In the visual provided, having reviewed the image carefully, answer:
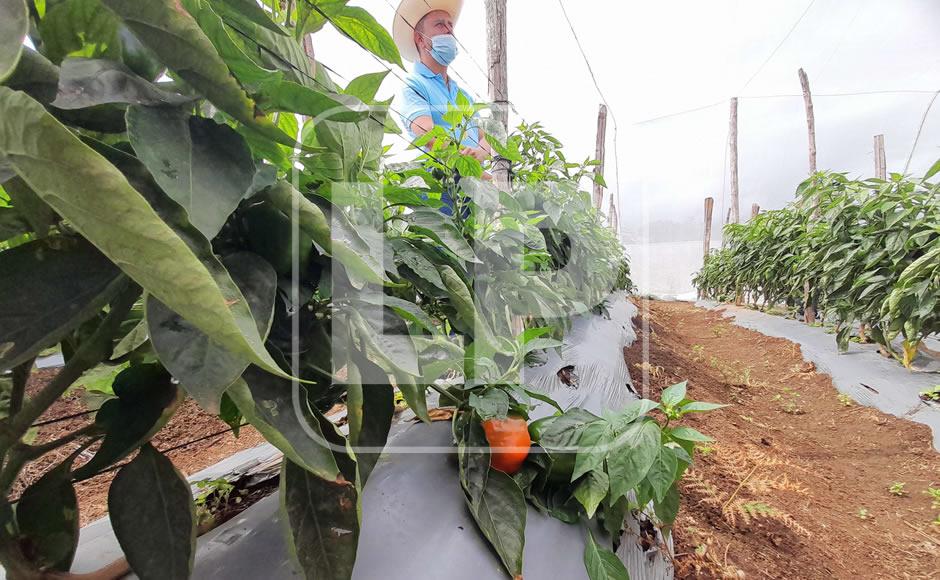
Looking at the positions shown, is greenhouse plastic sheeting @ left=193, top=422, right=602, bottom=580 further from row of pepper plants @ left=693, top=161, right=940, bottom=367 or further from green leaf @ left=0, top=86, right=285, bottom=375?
row of pepper plants @ left=693, top=161, right=940, bottom=367

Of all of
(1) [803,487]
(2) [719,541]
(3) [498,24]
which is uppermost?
(3) [498,24]

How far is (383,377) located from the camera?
33 centimetres

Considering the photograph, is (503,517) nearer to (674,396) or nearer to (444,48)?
(674,396)

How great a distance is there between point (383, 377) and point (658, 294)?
11009 millimetres

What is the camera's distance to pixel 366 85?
34 cm

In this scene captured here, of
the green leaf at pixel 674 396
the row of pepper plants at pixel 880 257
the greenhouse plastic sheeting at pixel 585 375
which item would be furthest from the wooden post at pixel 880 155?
the green leaf at pixel 674 396

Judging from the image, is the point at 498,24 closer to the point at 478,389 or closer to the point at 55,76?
the point at 478,389

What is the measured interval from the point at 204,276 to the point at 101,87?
0.12 metres

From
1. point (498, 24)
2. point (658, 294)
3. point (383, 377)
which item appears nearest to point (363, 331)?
point (383, 377)

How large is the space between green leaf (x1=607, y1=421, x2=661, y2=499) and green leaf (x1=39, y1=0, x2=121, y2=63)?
495 mm

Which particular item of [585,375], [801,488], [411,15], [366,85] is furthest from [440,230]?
[411,15]

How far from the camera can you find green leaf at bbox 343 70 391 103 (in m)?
0.33

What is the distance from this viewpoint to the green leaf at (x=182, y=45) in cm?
15

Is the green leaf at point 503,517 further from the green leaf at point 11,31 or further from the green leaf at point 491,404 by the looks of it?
the green leaf at point 11,31
